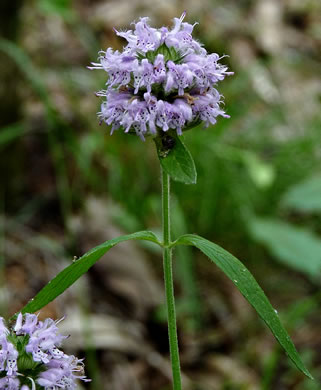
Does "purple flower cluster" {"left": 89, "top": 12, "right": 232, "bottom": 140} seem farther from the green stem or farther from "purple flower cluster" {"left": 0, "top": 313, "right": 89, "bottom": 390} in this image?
"purple flower cluster" {"left": 0, "top": 313, "right": 89, "bottom": 390}

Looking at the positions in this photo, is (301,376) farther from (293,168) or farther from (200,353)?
(293,168)

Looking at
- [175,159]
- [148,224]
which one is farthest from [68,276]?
[148,224]

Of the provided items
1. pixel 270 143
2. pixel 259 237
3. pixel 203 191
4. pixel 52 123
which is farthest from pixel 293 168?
pixel 52 123

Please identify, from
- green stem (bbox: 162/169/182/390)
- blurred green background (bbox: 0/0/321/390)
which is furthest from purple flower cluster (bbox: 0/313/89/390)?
blurred green background (bbox: 0/0/321/390)

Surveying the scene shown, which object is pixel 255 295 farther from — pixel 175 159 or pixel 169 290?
pixel 175 159

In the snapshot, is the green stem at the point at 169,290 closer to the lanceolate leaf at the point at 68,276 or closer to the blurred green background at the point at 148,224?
the lanceolate leaf at the point at 68,276
